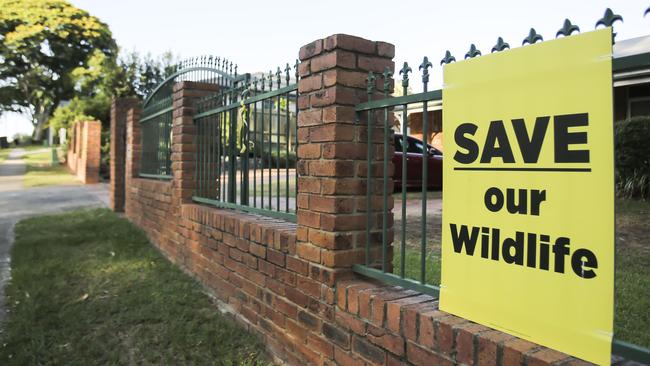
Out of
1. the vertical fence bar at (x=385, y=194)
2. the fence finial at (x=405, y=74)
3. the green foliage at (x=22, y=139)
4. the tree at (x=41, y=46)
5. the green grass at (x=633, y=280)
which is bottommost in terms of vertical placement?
the green grass at (x=633, y=280)

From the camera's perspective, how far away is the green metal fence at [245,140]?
3.47 metres

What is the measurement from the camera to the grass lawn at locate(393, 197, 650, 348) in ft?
9.44

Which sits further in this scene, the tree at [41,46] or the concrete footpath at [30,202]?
the tree at [41,46]

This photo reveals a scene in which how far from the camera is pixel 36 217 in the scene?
8.39 m

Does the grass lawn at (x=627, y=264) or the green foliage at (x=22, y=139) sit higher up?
the green foliage at (x=22, y=139)

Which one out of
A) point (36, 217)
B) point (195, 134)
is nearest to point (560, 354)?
point (195, 134)

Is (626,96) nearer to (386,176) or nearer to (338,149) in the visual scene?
(386,176)

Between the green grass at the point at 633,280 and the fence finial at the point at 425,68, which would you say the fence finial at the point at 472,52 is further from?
the green grass at the point at 633,280

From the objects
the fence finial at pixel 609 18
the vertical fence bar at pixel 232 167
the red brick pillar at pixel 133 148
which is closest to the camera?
the fence finial at pixel 609 18

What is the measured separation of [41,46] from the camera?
1314 inches

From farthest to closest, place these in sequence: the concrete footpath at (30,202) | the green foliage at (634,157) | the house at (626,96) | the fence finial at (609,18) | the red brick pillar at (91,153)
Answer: the red brick pillar at (91,153), the house at (626,96), the green foliage at (634,157), the concrete footpath at (30,202), the fence finial at (609,18)

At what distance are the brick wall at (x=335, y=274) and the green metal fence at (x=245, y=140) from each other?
36 cm

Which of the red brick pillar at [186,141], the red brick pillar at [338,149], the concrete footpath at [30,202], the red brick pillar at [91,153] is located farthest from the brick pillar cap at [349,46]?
the red brick pillar at [91,153]

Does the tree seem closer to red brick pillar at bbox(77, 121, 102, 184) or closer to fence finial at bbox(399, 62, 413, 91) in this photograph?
red brick pillar at bbox(77, 121, 102, 184)
